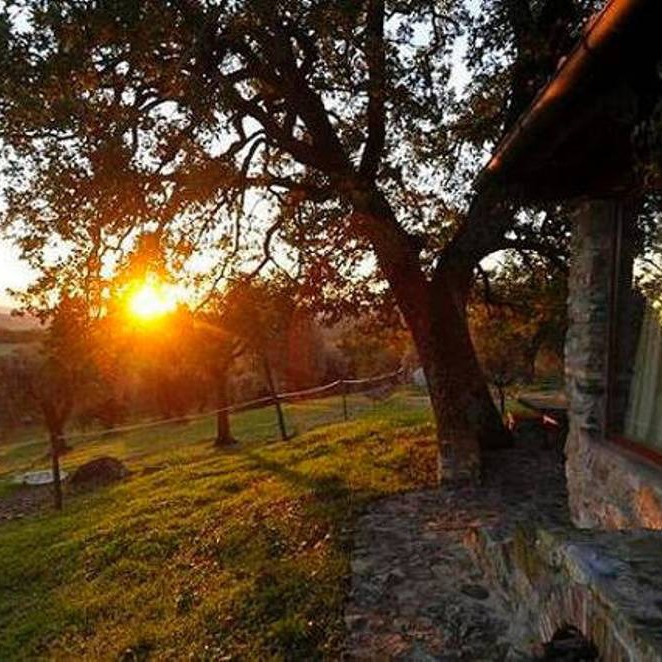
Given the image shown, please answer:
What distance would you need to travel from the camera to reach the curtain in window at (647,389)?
597 centimetres

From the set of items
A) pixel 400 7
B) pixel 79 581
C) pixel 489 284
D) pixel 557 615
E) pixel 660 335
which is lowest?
pixel 79 581

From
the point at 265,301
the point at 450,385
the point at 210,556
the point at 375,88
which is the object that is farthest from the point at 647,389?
the point at 265,301

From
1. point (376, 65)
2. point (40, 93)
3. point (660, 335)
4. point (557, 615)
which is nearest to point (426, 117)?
point (376, 65)

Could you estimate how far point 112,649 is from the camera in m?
8.19

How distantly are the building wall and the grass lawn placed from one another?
3.00 meters

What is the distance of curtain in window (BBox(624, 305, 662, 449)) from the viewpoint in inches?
235

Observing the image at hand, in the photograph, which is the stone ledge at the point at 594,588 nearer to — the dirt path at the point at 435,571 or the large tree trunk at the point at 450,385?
the dirt path at the point at 435,571

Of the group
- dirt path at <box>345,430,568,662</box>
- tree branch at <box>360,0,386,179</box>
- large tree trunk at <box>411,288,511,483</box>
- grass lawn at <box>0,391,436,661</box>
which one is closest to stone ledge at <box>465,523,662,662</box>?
dirt path at <box>345,430,568,662</box>

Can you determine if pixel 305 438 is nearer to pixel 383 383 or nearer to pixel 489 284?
pixel 489 284

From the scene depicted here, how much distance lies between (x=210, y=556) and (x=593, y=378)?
632 centimetres

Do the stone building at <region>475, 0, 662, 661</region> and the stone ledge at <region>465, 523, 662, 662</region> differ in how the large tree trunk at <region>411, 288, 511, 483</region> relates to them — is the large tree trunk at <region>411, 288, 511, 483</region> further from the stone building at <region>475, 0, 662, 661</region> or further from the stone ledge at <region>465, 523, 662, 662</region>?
the stone ledge at <region>465, 523, 662, 662</region>

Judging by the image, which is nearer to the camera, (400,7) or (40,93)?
(40,93)

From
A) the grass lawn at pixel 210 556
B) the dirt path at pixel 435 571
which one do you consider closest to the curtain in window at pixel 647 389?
the dirt path at pixel 435 571

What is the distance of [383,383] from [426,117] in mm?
29315
